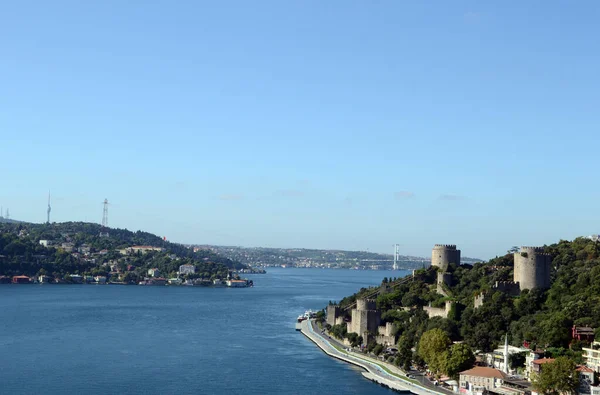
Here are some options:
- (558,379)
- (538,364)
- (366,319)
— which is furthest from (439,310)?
(558,379)

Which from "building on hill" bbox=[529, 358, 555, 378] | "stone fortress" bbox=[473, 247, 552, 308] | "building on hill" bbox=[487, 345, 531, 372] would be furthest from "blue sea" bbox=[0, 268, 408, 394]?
"stone fortress" bbox=[473, 247, 552, 308]

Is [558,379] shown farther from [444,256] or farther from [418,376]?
[444,256]

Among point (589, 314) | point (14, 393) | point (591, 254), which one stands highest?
point (591, 254)

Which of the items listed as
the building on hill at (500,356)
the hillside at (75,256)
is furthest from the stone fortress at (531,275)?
the hillside at (75,256)

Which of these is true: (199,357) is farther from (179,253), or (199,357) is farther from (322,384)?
(179,253)

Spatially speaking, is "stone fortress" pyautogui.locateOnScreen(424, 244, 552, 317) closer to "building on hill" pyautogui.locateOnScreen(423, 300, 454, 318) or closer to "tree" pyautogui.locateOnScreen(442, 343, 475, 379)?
"building on hill" pyautogui.locateOnScreen(423, 300, 454, 318)

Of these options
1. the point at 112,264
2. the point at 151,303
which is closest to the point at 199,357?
the point at 151,303
